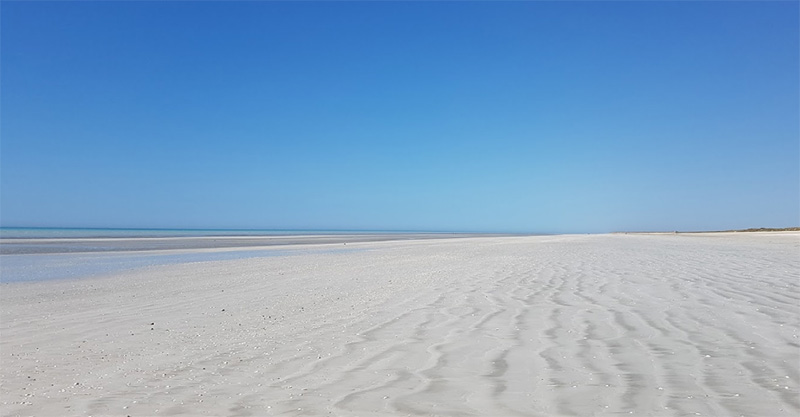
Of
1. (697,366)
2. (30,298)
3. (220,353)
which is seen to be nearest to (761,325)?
(697,366)

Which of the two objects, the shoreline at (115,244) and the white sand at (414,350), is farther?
the shoreline at (115,244)

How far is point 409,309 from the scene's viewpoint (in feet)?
24.8

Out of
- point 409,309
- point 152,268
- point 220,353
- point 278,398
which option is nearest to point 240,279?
point 152,268

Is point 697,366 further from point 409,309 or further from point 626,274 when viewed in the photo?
point 626,274

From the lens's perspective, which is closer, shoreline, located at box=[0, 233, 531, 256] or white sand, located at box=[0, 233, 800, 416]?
white sand, located at box=[0, 233, 800, 416]

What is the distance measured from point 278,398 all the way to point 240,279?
30.2 ft

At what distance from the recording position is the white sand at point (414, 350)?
3.70 meters

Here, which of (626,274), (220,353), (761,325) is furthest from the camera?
(626,274)

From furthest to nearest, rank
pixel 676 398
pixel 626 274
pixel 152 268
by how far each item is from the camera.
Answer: pixel 152 268
pixel 626 274
pixel 676 398

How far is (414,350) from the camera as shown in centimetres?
515

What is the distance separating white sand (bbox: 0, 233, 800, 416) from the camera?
12.1ft

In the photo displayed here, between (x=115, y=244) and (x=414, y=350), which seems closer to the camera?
(x=414, y=350)

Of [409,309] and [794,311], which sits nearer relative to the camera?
[794,311]

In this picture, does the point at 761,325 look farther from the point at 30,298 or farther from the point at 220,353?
the point at 30,298
